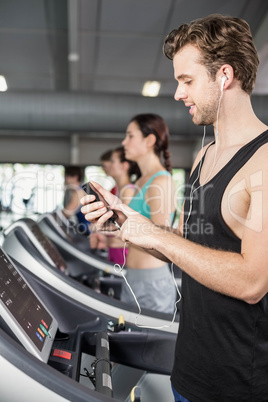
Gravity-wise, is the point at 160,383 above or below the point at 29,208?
below

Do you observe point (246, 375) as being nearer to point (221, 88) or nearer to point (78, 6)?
point (221, 88)

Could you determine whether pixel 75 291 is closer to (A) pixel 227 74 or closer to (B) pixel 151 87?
(A) pixel 227 74

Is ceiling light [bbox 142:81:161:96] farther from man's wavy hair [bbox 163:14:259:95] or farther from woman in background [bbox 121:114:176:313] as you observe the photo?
A: man's wavy hair [bbox 163:14:259:95]

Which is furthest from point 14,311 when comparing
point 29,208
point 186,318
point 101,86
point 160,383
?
point 29,208

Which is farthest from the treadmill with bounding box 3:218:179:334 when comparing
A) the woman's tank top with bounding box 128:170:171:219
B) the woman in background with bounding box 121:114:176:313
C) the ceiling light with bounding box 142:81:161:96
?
the ceiling light with bounding box 142:81:161:96

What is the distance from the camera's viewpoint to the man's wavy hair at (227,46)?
1063 mm

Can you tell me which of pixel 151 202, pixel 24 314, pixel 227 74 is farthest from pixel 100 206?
pixel 151 202

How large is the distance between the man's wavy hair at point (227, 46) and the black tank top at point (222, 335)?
180mm

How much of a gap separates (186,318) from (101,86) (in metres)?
6.41

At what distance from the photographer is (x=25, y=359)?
0.84 meters

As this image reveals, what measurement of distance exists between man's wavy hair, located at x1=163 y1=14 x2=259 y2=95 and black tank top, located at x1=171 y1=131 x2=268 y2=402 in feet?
0.59

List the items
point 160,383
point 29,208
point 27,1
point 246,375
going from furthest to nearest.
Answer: point 29,208
point 27,1
point 160,383
point 246,375

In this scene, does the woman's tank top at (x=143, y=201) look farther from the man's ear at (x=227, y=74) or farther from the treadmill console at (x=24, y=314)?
the man's ear at (x=227, y=74)

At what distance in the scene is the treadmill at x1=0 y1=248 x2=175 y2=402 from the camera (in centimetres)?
83
